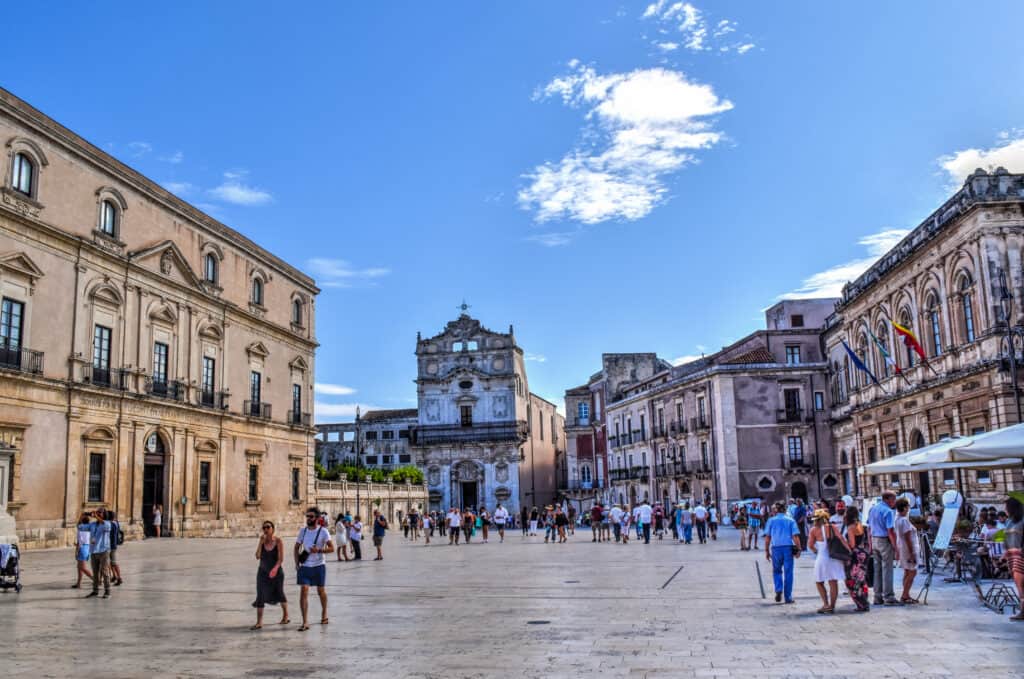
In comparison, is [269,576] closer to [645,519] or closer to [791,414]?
[645,519]

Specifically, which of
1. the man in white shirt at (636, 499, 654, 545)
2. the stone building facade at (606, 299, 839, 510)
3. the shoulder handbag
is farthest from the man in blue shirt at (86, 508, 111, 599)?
the stone building facade at (606, 299, 839, 510)

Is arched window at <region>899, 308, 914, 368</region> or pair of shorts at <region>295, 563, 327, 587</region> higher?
arched window at <region>899, 308, 914, 368</region>

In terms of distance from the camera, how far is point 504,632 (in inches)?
404

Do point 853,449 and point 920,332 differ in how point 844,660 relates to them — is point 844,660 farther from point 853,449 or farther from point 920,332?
point 853,449

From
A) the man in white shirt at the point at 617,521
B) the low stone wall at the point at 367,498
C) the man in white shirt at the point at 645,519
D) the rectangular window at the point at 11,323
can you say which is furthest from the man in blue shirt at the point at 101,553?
the low stone wall at the point at 367,498

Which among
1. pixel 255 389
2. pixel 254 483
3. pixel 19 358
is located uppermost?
pixel 255 389

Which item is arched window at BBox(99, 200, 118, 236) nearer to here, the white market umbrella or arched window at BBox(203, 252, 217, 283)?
arched window at BBox(203, 252, 217, 283)

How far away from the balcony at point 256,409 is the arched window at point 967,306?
87.0 ft

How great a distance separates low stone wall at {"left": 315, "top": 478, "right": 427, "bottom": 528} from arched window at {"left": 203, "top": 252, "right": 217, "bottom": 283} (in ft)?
43.4

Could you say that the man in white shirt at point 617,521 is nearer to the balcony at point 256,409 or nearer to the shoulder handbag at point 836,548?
the balcony at point 256,409

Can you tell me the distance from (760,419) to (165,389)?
31657mm

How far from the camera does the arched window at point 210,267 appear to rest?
34.9 meters

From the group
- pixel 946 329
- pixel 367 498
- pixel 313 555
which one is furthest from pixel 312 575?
pixel 367 498

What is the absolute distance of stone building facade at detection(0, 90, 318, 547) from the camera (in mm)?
25141
